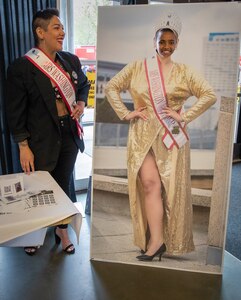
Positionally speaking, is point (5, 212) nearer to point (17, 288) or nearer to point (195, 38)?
point (17, 288)

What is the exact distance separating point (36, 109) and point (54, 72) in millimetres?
228

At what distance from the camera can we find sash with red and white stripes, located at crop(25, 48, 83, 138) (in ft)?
5.69

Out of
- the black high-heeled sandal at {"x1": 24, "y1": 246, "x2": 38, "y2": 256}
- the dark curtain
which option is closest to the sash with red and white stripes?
the dark curtain

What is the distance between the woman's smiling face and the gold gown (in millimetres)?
74

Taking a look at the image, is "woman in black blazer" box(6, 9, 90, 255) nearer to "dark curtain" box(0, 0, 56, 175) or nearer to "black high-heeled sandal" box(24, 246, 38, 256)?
"dark curtain" box(0, 0, 56, 175)

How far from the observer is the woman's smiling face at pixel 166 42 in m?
1.57

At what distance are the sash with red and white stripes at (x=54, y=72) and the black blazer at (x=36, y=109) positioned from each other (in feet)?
0.09

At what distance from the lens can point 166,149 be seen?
1696 mm

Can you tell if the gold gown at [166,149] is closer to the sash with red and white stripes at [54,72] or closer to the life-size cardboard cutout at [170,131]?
the life-size cardboard cutout at [170,131]

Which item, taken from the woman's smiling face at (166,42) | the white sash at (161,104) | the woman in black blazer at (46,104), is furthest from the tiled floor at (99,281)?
the woman's smiling face at (166,42)

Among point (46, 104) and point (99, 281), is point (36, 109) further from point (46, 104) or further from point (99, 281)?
point (99, 281)

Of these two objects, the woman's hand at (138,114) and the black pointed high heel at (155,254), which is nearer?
the woman's hand at (138,114)

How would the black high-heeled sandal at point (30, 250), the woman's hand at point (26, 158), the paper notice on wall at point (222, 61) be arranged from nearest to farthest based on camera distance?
the paper notice on wall at point (222, 61)
the woman's hand at point (26, 158)
the black high-heeled sandal at point (30, 250)

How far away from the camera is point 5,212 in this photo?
1180 millimetres
